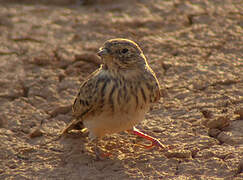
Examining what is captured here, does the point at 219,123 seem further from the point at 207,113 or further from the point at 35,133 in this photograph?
the point at 35,133

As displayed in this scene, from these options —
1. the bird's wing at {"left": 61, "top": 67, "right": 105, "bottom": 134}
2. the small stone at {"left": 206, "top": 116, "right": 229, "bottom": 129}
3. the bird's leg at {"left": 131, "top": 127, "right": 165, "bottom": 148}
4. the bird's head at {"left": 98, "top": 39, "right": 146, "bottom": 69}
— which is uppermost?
the bird's head at {"left": 98, "top": 39, "right": 146, "bottom": 69}

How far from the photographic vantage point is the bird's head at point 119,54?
4824 mm

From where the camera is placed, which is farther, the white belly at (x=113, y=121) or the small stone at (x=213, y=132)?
the small stone at (x=213, y=132)

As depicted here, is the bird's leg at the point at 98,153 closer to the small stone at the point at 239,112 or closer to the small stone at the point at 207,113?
the small stone at the point at 207,113

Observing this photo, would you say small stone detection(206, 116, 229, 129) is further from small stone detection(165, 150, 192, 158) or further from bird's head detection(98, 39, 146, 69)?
bird's head detection(98, 39, 146, 69)

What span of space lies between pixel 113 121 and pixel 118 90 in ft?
1.03

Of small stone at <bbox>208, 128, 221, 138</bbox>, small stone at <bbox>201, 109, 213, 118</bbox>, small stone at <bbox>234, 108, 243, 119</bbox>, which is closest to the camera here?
small stone at <bbox>208, 128, 221, 138</bbox>

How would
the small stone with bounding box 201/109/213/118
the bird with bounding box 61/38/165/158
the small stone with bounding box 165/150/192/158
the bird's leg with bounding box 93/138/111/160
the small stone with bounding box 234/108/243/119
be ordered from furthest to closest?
the small stone with bounding box 201/109/213/118, the small stone with bounding box 234/108/243/119, the bird's leg with bounding box 93/138/111/160, the small stone with bounding box 165/150/192/158, the bird with bounding box 61/38/165/158

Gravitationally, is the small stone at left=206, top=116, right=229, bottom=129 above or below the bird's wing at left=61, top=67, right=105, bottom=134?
below

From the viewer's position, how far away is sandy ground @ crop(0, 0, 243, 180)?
4.92 m

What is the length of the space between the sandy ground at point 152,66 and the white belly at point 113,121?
35 centimetres

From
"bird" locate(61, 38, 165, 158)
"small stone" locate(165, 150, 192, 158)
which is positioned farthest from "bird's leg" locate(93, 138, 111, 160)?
"small stone" locate(165, 150, 192, 158)

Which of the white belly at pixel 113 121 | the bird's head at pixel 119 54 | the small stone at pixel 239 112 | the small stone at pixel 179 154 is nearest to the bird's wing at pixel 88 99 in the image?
the white belly at pixel 113 121

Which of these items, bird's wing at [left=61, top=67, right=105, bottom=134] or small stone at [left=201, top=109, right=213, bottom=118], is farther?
small stone at [left=201, top=109, right=213, bottom=118]
